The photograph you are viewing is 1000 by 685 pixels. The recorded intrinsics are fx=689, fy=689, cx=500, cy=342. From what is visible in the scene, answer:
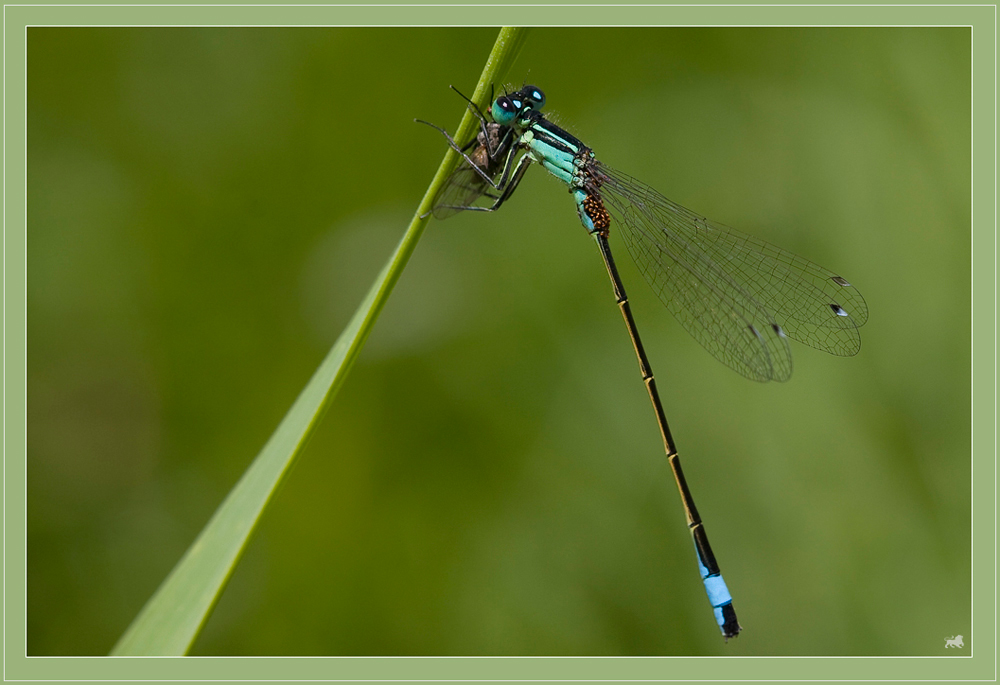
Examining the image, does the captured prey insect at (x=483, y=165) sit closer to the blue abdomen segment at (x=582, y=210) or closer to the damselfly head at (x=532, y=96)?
the damselfly head at (x=532, y=96)

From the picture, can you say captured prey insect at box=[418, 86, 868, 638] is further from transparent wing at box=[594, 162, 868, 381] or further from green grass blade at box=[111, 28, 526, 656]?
green grass blade at box=[111, 28, 526, 656]

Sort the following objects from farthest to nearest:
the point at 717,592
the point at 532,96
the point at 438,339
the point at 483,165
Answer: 1. the point at 438,339
2. the point at 717,592
3. the point at 532,96
4. the point at 483,165

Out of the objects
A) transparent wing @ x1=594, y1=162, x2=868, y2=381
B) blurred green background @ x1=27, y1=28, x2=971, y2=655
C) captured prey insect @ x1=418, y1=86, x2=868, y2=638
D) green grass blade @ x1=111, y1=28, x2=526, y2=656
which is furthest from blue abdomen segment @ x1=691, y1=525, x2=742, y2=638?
green grass blade @ x1=111, y1=28, x2=526, y2=656

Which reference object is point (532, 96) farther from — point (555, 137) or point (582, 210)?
point (582, 210)

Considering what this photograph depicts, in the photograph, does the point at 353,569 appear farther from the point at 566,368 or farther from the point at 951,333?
the point at 951,333

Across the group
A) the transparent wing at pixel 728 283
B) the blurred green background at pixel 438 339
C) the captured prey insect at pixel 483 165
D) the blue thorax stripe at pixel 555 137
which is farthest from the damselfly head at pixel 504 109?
the blurred green background at pixel 438 339

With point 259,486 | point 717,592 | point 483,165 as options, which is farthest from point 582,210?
point 259,486
